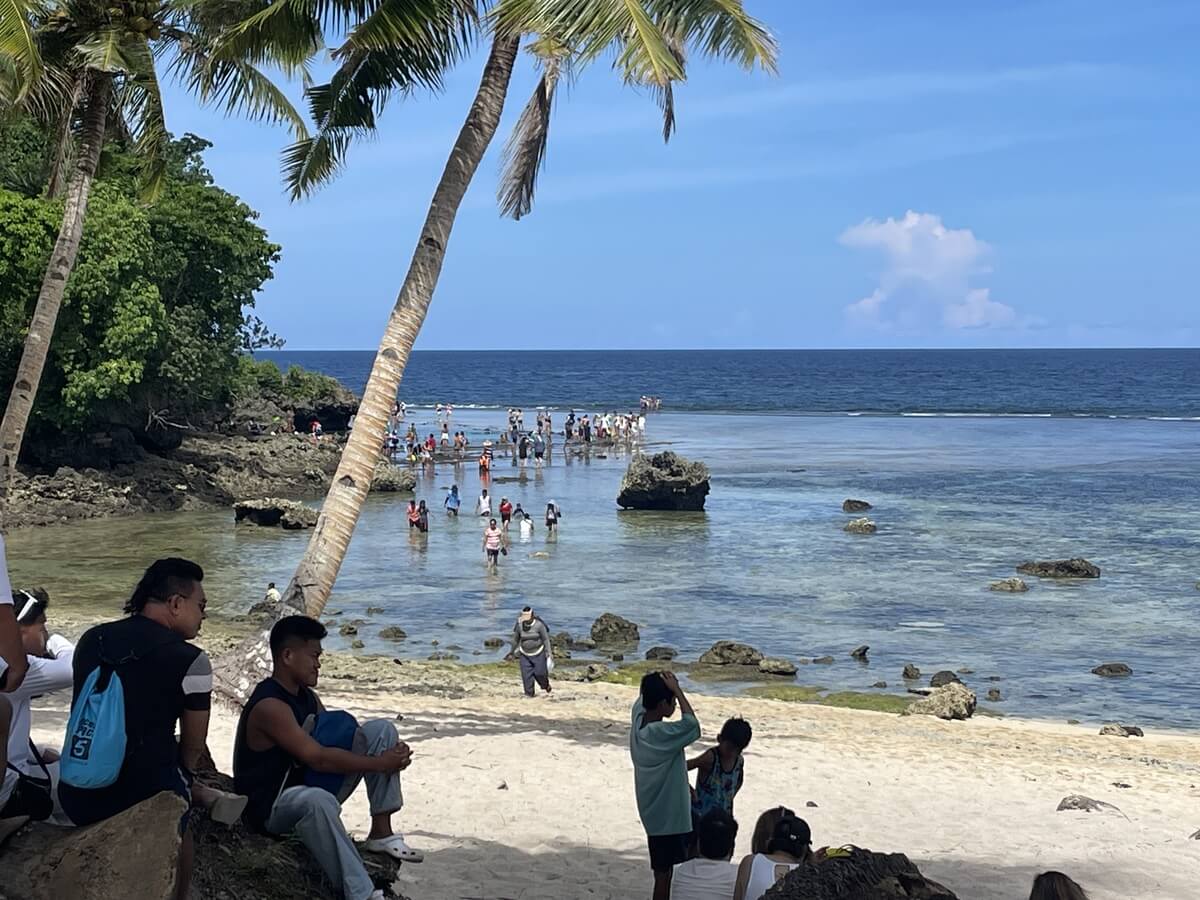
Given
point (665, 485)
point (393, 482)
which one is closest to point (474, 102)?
point (665, 485)

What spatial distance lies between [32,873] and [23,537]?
3169cm

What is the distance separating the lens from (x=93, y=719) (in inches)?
197

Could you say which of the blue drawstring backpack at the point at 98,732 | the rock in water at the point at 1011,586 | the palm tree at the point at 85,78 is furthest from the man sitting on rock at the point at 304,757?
the rock in water at the point at 1011,586

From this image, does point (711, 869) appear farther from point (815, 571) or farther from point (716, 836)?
point (815, 571)

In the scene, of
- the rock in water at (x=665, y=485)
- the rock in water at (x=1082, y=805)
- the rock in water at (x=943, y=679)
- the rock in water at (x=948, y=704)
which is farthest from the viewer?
the rock in water at (x=665, y=485)

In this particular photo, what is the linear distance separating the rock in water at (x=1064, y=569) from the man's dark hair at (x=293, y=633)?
26.4 metres

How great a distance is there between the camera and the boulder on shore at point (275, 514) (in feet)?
121

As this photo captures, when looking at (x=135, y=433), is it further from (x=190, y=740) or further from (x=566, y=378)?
(x=566, y=378)

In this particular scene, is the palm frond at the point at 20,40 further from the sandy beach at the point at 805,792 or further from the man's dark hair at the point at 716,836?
the man's dark hair at the point at 716,836

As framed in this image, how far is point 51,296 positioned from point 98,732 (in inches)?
461

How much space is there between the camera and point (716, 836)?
673cm

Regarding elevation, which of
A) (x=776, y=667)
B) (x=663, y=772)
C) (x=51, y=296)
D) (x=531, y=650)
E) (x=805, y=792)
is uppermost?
(x=51, y=296)

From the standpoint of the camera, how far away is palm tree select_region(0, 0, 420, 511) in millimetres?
14133

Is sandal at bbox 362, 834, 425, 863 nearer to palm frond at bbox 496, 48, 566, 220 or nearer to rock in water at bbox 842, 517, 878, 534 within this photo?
palm frond at bbox 496, 48, 566, 220
